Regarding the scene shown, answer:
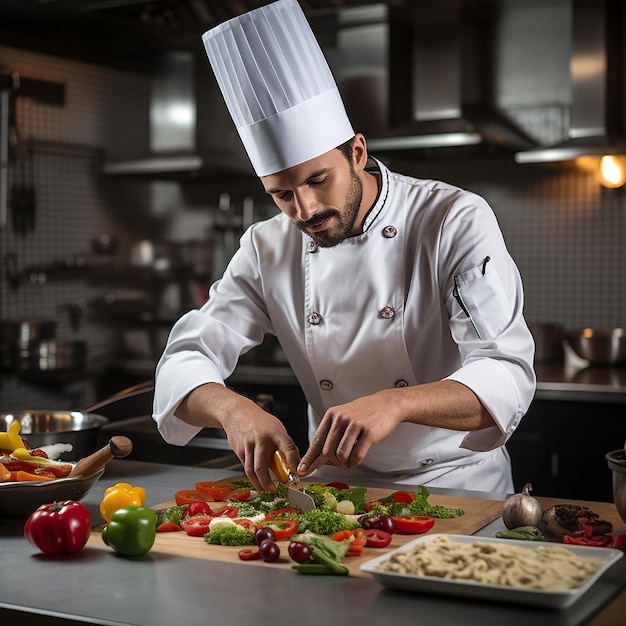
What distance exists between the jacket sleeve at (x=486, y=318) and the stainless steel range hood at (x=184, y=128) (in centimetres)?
251

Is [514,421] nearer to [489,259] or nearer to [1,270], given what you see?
[489,259]

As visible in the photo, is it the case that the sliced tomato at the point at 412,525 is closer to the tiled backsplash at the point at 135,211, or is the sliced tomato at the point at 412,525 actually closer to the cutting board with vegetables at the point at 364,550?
the cutting board with vegetables at the point at 364,550

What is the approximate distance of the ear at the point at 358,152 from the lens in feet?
6.64

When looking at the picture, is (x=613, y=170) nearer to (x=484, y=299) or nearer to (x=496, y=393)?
(x=484, y=299)

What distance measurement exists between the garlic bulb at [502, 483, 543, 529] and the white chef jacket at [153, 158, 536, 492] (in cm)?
38

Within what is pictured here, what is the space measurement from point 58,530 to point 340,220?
2.75 feet

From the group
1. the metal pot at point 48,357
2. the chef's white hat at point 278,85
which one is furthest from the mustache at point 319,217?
the metal pot at point 48,357

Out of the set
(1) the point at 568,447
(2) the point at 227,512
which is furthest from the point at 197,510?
(1) the point at 568,447

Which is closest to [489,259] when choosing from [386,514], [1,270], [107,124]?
[386,514]

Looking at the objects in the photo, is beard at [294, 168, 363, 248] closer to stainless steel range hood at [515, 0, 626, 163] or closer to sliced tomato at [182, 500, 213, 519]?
sliced tomato at [182, 500, 213, 519]

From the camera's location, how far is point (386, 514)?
1577 mm

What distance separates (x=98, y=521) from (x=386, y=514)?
1.64ft

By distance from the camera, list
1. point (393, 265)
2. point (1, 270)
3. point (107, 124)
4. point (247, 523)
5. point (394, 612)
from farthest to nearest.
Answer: point (107, 124) → point (1, 270) → point (393, 265) → point (247, 523) → point (394, 612)

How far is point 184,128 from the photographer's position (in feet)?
15.4
